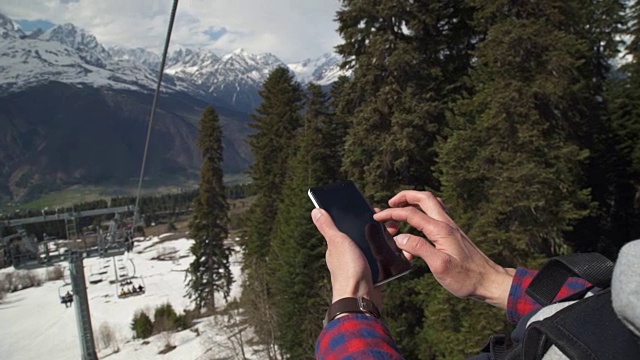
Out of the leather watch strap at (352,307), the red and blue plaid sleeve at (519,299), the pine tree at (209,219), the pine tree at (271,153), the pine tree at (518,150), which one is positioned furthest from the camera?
the pine tree at (209,219)

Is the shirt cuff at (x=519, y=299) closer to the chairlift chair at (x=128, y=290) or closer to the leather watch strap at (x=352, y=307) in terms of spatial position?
the leather watch strap at (x=352, y=307)

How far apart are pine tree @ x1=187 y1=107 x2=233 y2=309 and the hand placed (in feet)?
107

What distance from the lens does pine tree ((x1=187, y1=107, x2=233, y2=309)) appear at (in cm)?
3344

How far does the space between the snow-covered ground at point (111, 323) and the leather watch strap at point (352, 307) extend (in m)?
17.2

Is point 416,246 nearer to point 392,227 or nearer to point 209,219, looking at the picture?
point 392,227

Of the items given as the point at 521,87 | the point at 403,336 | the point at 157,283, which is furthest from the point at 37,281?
the point at 521,87

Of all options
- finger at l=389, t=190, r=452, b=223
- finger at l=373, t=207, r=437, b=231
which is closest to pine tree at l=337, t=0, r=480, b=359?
finger at l=389, t=190, r=452, b=223

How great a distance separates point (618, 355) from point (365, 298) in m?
0.82

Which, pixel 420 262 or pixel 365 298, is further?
pixel 420 262

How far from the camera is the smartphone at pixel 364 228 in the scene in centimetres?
185

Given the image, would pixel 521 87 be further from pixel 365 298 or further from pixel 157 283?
pixel 157 283

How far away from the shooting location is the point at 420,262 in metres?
12.1

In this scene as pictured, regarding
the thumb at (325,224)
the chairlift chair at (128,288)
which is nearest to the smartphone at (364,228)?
the thumb at (325,224)

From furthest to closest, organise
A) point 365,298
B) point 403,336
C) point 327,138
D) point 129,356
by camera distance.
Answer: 1. point 129,356
2. point 327,138
3. point 403,336
4. point 365,298
